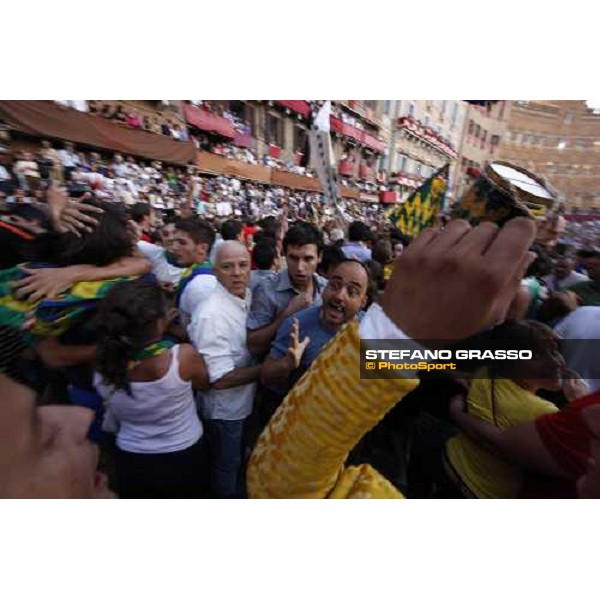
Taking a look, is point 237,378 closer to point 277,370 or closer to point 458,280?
point 277,370

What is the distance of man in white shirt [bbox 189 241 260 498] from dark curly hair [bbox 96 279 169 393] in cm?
29

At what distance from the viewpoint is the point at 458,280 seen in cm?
37

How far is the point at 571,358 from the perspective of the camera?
0.85 m

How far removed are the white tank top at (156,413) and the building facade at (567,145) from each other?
1.16 metres

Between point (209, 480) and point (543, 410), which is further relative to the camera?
point (209, 480)

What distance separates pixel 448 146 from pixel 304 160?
96 centimetres

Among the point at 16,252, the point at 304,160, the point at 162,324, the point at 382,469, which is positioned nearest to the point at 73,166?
the point at 304,160

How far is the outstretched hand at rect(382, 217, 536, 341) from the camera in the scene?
36 centimetres

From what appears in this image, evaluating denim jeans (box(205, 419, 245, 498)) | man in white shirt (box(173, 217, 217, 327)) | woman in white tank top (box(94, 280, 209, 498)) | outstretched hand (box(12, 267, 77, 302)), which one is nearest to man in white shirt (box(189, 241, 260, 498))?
denim jeans (box(205, 419, 245, 498))

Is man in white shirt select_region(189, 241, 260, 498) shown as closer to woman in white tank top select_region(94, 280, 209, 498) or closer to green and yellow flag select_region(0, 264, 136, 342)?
woman in white tank top select_region(94, 280, 209, 498)

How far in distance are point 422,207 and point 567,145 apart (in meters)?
1.23

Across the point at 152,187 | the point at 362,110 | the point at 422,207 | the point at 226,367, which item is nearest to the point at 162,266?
the point at 226,367

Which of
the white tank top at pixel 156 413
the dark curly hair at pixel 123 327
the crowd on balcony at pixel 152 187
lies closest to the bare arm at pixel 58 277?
the dark curly hair at pixel 123 327

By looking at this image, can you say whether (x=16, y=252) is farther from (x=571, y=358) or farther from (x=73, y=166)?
(x=73, y=166)
